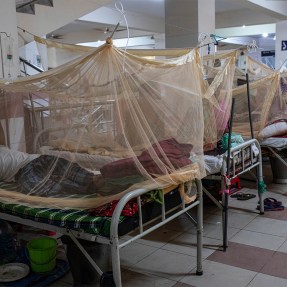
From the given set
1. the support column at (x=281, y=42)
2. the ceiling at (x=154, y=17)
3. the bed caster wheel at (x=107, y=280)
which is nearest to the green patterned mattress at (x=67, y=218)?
the bed caster wheel at (x=107, y=280)

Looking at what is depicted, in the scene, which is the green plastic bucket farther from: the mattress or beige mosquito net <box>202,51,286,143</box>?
beige mosquito net <box>202,51,286,143</box>

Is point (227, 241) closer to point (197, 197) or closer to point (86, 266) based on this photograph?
point (197, 197)

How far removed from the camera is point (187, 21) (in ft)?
18.5

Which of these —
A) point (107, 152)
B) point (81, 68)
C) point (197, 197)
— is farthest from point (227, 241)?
point (81, 68)

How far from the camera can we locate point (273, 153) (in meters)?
4.11

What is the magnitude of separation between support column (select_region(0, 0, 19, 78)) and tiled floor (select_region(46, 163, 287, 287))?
203 centimetres

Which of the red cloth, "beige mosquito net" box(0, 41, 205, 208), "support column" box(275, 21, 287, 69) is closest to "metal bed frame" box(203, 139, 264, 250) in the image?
"beige mosquito net" box(0, 41, 205, 208)

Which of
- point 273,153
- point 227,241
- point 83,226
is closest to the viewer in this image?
point 83,226

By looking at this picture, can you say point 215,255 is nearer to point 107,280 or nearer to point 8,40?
point 107,280

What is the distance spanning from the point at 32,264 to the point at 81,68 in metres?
1.35

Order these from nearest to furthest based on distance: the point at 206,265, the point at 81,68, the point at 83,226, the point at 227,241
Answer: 1. the point at 83,226
2. the point at 81,68
3. the point at 206,265
4. the point at 227,241

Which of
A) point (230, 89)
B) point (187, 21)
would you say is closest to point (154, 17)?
point (187, 21)

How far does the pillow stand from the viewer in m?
4.10

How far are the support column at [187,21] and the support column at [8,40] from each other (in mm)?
2868
